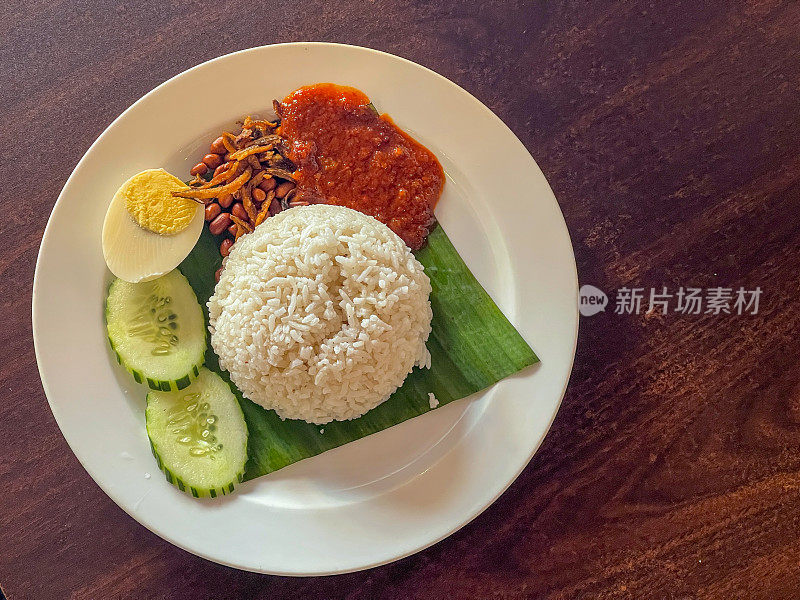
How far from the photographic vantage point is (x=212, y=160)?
2.33 m

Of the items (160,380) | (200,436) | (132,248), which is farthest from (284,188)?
(200,436)

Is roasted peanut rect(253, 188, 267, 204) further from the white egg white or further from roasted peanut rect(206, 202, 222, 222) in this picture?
the white egg white

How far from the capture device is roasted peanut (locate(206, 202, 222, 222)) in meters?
2.31

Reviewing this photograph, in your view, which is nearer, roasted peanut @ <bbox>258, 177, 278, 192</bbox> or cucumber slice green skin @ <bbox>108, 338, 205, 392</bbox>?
cucumber slice green skin @ <bbox>108, 338, 205, 392</bbox>

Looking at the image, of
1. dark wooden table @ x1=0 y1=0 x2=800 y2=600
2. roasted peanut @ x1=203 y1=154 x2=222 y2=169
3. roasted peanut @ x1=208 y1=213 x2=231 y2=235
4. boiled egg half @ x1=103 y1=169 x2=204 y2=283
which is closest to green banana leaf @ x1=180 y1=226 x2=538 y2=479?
roasted peanut @ x1=208 y1=213 x2=231 y2=235

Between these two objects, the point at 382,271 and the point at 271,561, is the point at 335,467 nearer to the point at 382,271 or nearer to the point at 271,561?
the point at 271,561

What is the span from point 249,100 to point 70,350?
3.63 ft

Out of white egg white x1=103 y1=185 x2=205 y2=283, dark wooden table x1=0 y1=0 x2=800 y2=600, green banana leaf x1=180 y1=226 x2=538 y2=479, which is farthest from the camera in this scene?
dark wooden table x1=0 y1=0 x2=800 y2=600

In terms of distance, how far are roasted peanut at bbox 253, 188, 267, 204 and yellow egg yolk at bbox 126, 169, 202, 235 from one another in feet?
0.83

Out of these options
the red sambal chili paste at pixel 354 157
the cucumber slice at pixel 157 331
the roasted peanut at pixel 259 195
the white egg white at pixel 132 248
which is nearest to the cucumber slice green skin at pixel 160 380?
the cucumber slice at pixel 157 331

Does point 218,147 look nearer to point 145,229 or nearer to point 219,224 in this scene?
point 219,224

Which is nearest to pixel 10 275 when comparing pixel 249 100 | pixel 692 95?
pixel 249 100

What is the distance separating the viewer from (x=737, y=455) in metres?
2.52

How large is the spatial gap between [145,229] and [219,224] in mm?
261
